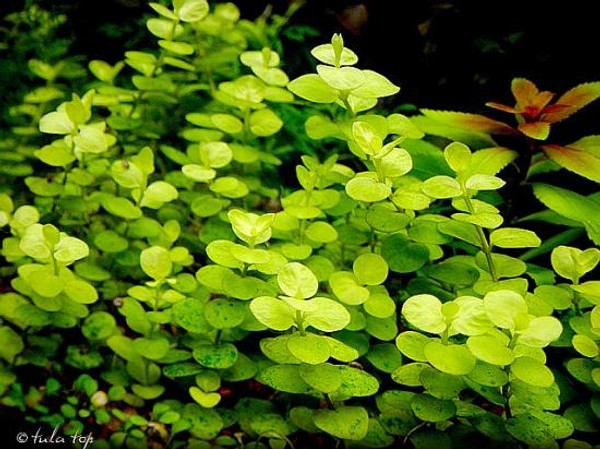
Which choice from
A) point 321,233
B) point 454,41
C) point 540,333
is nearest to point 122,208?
point 321,233

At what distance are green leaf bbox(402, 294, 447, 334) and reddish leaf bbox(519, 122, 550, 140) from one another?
1.96 ft

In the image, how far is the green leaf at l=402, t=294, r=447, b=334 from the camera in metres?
0.98

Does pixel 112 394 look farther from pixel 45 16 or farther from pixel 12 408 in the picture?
pixel 45 16

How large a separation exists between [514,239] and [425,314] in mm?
279

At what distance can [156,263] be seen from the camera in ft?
4.27

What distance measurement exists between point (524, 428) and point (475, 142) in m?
0.82

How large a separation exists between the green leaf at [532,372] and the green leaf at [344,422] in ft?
0.91

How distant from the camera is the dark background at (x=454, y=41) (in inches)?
75.4

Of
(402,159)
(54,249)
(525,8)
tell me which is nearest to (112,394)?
(54,249)

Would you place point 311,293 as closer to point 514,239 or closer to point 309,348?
point 309,348

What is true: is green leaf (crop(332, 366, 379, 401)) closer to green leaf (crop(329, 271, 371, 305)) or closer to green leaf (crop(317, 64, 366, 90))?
green leaf (crop(329, 271, 371, 305))

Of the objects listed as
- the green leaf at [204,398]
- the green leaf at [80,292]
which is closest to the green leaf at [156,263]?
the green leaf at [80,292]

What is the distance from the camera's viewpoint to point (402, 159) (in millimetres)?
1162

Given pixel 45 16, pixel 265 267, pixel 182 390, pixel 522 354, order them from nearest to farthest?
1. pixel 522 354
2. pixel 265 267
3. pixel 182 390
4. pixel 45 16
